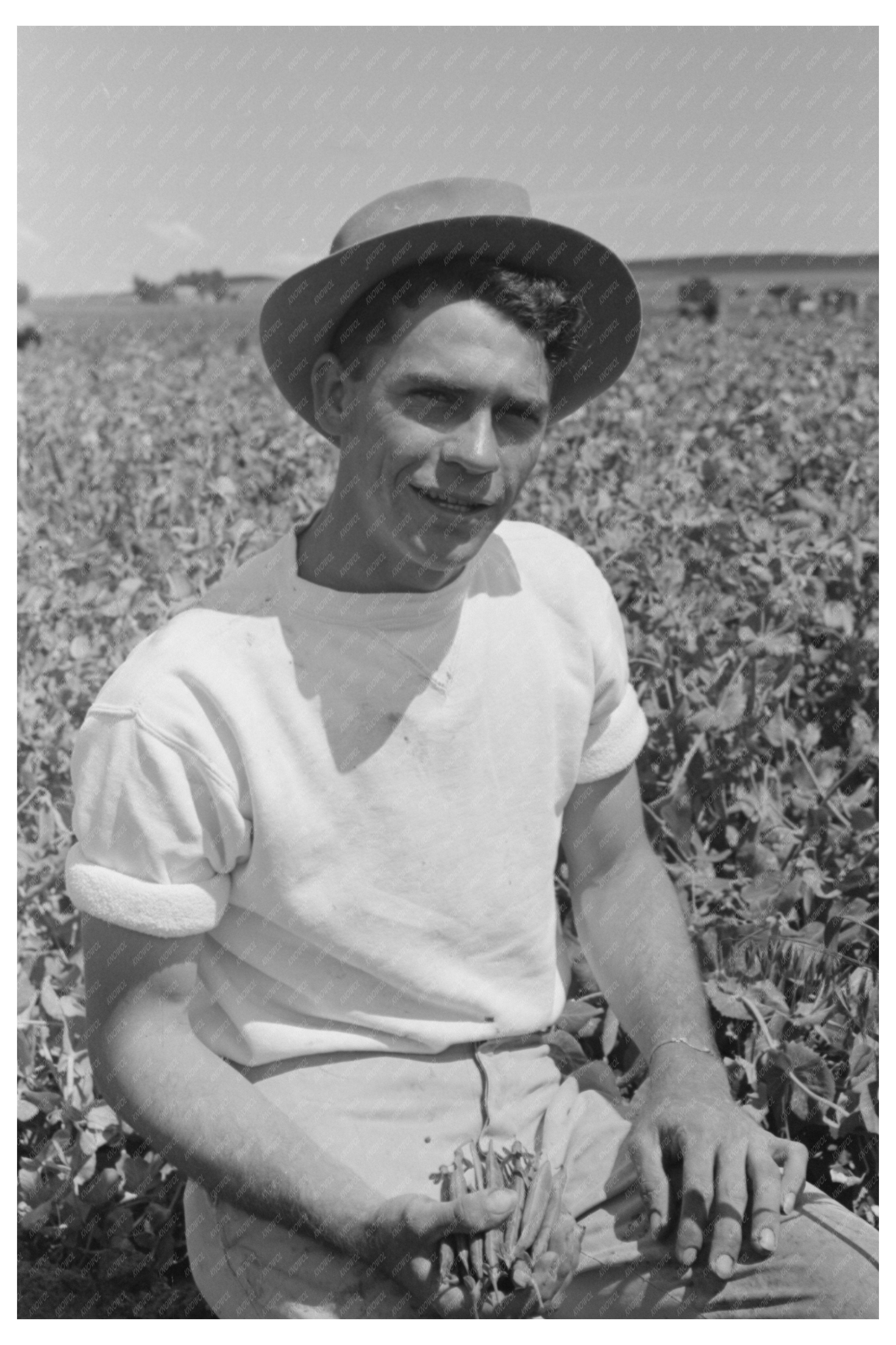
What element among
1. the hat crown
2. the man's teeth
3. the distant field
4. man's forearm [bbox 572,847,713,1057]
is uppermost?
the distant field

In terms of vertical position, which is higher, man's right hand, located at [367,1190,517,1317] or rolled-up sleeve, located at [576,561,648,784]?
rolled-up sleeve, located at [576,561,648,784]

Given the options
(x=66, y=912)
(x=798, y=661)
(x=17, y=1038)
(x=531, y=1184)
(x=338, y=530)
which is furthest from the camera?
(x=798, y=661)

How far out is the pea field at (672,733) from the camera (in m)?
2.12

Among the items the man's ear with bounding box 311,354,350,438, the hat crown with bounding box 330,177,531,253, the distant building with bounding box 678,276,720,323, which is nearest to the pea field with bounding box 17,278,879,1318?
the man's ear with bounding box 311,354,350,438

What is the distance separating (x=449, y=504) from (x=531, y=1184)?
0.66 meters

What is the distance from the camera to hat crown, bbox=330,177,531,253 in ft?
4.87

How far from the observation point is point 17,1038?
2.10 meters

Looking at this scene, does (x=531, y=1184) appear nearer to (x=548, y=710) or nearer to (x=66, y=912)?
(x=548, y=710)

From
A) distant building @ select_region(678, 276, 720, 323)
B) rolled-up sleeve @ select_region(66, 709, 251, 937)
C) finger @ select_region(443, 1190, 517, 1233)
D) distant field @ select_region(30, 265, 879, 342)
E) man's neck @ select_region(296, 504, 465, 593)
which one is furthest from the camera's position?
distant building @ select_region(678, 276, 720, 323)

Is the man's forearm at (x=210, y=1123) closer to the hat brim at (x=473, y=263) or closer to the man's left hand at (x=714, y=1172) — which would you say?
the man's left hand at (x=714, y=1172)

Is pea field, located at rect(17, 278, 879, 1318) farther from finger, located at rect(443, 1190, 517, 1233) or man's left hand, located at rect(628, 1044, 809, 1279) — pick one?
finger, located at rect(443, 1190, 517, 1233)

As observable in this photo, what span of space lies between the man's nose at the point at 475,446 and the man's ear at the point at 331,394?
0.51 ft
